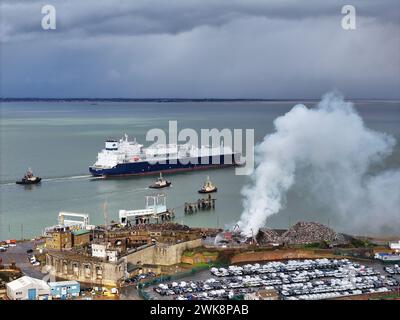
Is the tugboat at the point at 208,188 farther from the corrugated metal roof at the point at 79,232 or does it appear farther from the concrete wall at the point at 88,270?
the concrete wall at the point at 88,270

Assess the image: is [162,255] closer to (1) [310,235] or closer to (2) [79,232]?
(2) [79,232]

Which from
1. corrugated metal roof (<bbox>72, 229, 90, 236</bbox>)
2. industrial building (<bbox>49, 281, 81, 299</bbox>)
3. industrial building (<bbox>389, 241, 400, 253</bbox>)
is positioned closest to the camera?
industrial building (<bbox>49, 281, 81, 299</bbox>)

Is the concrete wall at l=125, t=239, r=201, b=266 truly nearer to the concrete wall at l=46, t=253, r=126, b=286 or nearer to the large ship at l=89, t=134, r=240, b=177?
the concrete wall at l=46, t=253, r=126, b=286

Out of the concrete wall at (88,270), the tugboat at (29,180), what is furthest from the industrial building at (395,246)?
the tugboat at (29,180)

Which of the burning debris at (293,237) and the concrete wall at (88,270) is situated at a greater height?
the burning debris at (293,237)

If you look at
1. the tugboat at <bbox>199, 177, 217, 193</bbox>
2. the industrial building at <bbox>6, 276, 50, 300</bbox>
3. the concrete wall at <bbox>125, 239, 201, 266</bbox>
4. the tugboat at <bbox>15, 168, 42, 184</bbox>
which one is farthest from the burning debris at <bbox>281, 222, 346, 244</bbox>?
the tugboat at <bbox>15, 168, 42, 184</bbox>
